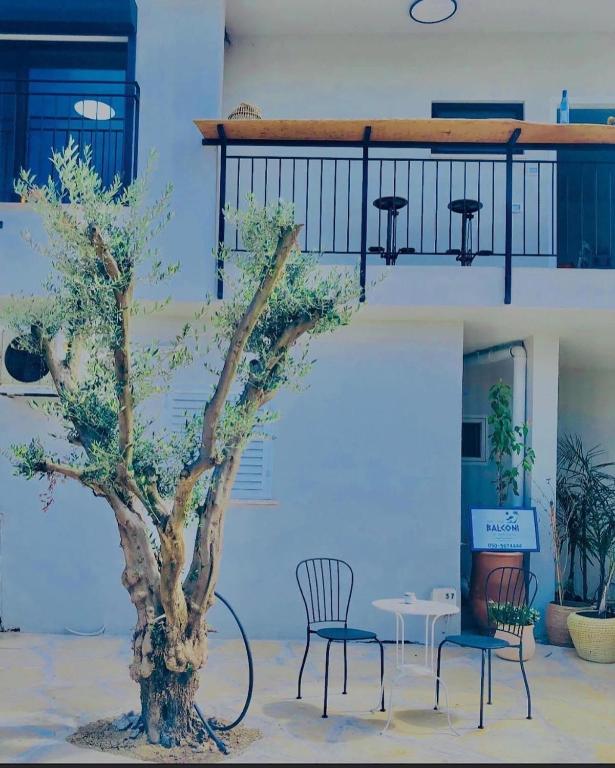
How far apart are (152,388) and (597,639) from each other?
179 inches

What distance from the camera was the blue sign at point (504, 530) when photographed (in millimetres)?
7559

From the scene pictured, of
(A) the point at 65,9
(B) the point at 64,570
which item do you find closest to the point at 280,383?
(B) the point at 64,570

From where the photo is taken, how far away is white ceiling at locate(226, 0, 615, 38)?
27.0ft

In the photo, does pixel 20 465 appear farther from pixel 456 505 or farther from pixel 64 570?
pixel 456 505

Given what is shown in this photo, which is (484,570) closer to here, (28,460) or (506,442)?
(506,442)

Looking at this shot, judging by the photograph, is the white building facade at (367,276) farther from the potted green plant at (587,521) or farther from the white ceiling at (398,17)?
the potted green plant at (587,521)

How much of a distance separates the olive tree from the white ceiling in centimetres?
462

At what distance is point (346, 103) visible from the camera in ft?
29.0

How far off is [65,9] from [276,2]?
2.18m

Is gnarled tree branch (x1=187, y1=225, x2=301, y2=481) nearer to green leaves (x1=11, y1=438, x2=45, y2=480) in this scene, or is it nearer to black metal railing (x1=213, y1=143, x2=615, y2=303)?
green leaves (x1=11, y1=438, x2=45, y2=480)

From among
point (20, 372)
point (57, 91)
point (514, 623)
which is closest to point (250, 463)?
point (20, 372)

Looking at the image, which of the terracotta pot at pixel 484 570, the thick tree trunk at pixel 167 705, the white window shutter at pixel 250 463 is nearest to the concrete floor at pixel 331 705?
the thick tree trunk at pixel 167 705

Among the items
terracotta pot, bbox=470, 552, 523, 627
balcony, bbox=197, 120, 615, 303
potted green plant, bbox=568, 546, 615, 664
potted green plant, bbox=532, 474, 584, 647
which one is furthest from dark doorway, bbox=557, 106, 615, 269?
potted green plant, bbox=568, 546, 615, 664

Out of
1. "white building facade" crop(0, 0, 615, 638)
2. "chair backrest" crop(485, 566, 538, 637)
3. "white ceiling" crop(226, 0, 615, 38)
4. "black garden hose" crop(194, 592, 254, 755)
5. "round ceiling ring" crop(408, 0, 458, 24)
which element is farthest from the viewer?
"white ceiling" crop(226, 0, 615, 38)
